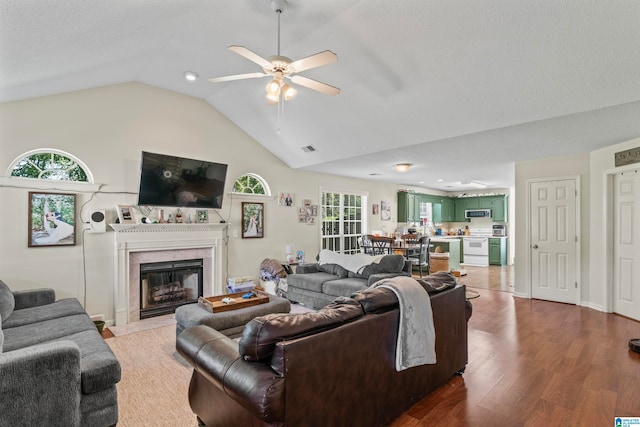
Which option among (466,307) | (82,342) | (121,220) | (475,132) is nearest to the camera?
(82,342)

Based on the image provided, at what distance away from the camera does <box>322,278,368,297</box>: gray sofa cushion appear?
167 inches

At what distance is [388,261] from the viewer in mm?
4578

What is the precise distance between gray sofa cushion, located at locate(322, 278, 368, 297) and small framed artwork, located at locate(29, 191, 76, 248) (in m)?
3.37

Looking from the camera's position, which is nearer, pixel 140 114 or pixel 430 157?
pixel 140 114

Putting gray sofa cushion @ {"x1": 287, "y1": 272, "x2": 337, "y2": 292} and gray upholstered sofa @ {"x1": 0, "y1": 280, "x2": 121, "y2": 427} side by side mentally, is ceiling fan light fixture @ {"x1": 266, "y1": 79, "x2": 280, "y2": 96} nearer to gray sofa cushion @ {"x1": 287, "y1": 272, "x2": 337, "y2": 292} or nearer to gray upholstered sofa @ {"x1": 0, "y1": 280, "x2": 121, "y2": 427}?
gray upholstered sofa @ {"x1": 0, "y1": 280, "x2": 121, "y2": 427}

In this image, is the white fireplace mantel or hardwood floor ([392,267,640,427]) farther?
the white fireplace mantel

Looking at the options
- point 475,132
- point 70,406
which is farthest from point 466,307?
point 70,406

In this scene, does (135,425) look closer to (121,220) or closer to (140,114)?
(121,220)

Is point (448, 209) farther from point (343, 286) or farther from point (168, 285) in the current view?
point (168, 285)

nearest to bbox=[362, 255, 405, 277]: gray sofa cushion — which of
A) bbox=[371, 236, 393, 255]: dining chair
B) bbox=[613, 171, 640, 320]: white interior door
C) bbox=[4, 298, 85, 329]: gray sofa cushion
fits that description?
bbox=[371, 236, 393, 255]: dining chair

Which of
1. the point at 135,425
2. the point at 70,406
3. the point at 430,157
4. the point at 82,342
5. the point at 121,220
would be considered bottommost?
the point at 135,425

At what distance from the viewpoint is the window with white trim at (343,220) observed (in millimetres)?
7168

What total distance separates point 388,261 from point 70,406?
374 centimetres

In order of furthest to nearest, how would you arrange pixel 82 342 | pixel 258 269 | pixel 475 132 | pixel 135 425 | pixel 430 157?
pixel 258 269, pixel 430 157, pixel 475 132, pixel 82 342, pixel 135 425
